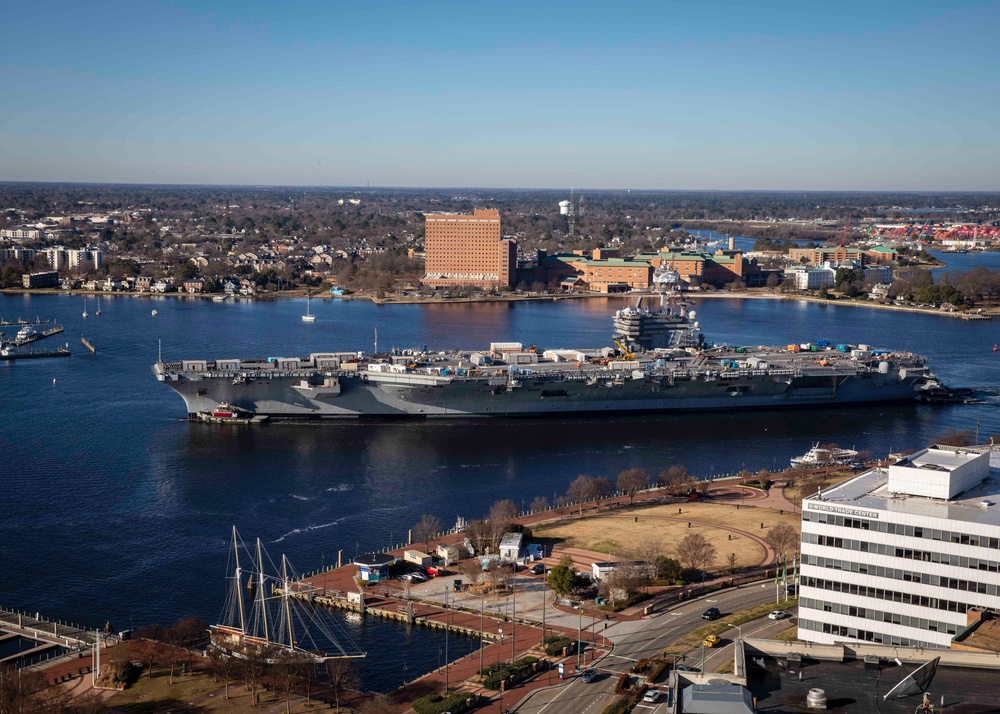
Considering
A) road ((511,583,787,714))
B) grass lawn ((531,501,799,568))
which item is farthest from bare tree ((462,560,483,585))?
road ((511,583,787,714))

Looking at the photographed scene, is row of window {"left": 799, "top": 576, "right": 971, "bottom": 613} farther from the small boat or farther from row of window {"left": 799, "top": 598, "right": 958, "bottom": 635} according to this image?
the small boat

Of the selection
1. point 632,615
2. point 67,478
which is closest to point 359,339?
point 67,478

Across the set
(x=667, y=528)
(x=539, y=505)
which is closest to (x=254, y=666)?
(x=539, y=505)

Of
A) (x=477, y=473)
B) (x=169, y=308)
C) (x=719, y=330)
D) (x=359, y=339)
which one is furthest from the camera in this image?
(x=169, y=308)

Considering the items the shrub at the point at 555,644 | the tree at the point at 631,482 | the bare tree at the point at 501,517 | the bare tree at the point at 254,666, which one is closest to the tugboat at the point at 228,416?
the bare tree at the point at 501,517

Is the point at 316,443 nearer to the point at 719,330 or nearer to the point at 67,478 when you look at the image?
the point at 67,478
